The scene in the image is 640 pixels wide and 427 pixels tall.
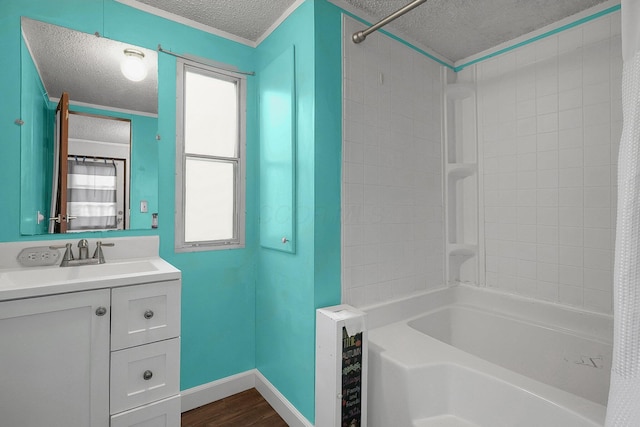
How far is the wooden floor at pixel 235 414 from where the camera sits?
68.1 inches

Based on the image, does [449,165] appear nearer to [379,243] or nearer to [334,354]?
[379,243]

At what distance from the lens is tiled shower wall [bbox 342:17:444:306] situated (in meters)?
1.78

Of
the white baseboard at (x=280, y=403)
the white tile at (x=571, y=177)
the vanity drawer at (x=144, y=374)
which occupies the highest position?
the white tile at (x=571, y=177)

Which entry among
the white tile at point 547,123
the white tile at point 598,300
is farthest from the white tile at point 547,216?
the white tile at point 547,123

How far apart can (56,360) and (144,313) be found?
31 centimetres

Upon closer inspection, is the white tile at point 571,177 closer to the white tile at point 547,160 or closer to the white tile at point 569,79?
the white tile at point 547,160

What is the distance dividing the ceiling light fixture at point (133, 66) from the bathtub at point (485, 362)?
1.92 metres

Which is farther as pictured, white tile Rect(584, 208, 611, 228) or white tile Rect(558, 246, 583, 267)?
white tile Rect(558, 246, 583, 267)

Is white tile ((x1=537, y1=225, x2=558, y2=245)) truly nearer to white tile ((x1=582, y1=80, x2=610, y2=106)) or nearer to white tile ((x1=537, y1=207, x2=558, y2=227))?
white tile ((x1=537, y1=207, x2=558, y2=227))

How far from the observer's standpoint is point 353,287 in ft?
5.84

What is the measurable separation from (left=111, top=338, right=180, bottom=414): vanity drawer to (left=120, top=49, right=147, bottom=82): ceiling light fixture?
1443 mm

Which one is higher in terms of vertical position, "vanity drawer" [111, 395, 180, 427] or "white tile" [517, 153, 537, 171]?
"white tile" [517, 153, 537, 171]

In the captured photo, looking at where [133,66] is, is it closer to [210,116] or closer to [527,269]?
[210,116]

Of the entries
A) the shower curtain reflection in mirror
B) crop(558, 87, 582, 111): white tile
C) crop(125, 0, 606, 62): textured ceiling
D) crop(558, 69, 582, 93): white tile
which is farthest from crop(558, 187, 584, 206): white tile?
the shower curtain reflection in mirror
